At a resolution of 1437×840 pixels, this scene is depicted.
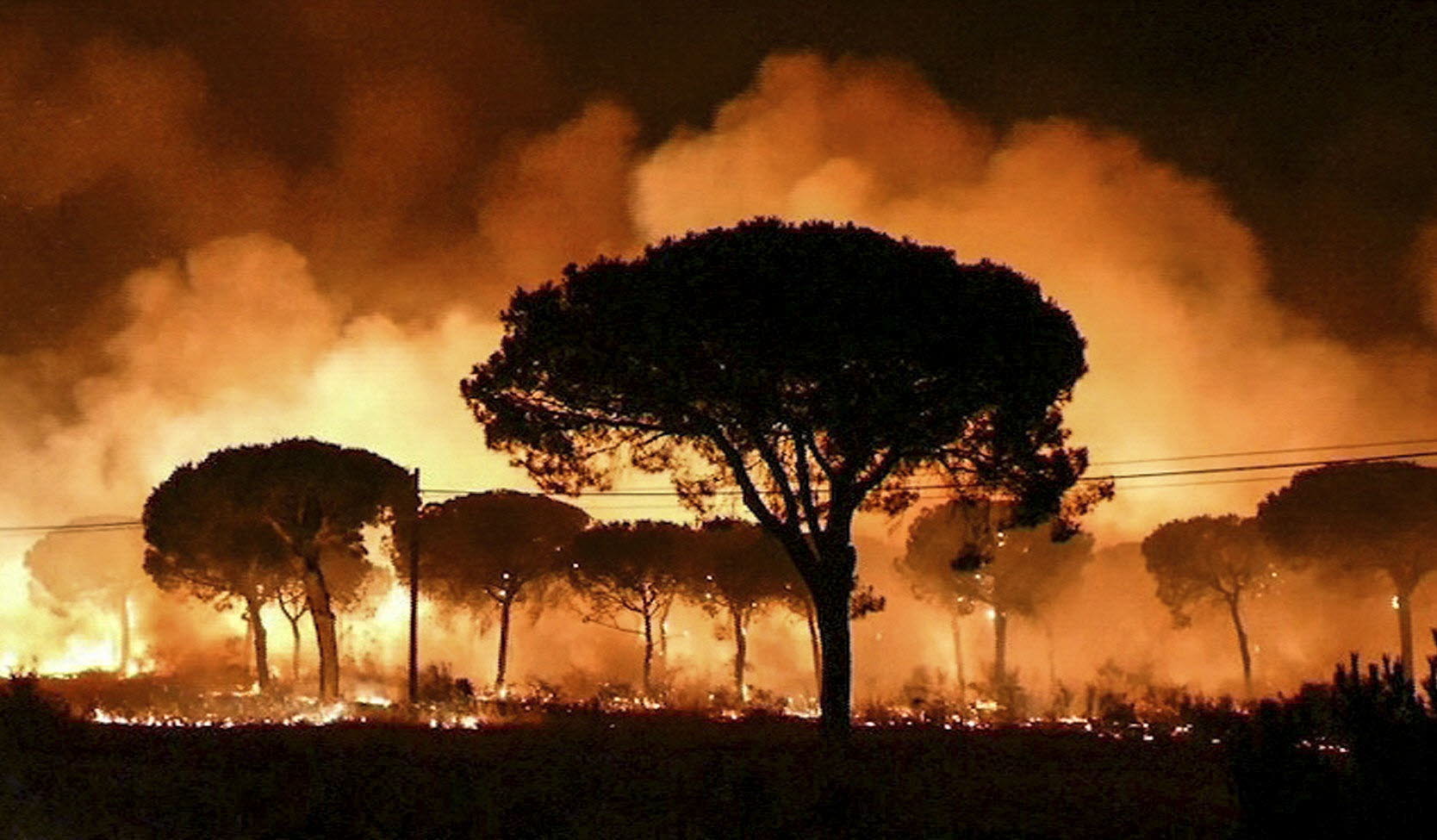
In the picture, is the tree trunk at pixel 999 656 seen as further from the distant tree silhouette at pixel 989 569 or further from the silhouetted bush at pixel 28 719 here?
the silhouetted bush at pixel 28 719

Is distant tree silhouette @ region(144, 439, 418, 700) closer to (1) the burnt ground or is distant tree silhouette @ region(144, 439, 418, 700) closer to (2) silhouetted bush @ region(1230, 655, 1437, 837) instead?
(1) the burnt ground

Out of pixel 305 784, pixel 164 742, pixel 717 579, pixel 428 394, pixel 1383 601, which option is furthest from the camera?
pixel 428 394

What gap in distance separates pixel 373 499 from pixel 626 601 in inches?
489

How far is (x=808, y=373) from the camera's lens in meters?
21.1

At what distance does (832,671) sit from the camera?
70.4ft

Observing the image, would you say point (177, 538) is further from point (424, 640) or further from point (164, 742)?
point (424, 640)

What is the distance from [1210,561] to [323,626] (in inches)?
1402

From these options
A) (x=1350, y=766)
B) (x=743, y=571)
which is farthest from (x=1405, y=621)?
(x=1350, y=766)

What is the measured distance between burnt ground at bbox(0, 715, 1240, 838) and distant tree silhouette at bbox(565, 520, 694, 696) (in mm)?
23506

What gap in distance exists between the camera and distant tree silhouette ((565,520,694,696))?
4503 cm

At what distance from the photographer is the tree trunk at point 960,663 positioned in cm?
3428

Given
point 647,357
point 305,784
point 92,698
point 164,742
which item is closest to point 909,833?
point 305,784

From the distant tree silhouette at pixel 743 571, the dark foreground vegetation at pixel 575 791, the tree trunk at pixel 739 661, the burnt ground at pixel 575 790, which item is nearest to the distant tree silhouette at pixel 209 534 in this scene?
the tree trunk at pixel 739 661

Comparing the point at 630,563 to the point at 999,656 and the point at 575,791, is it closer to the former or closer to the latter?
the point at 999,656
